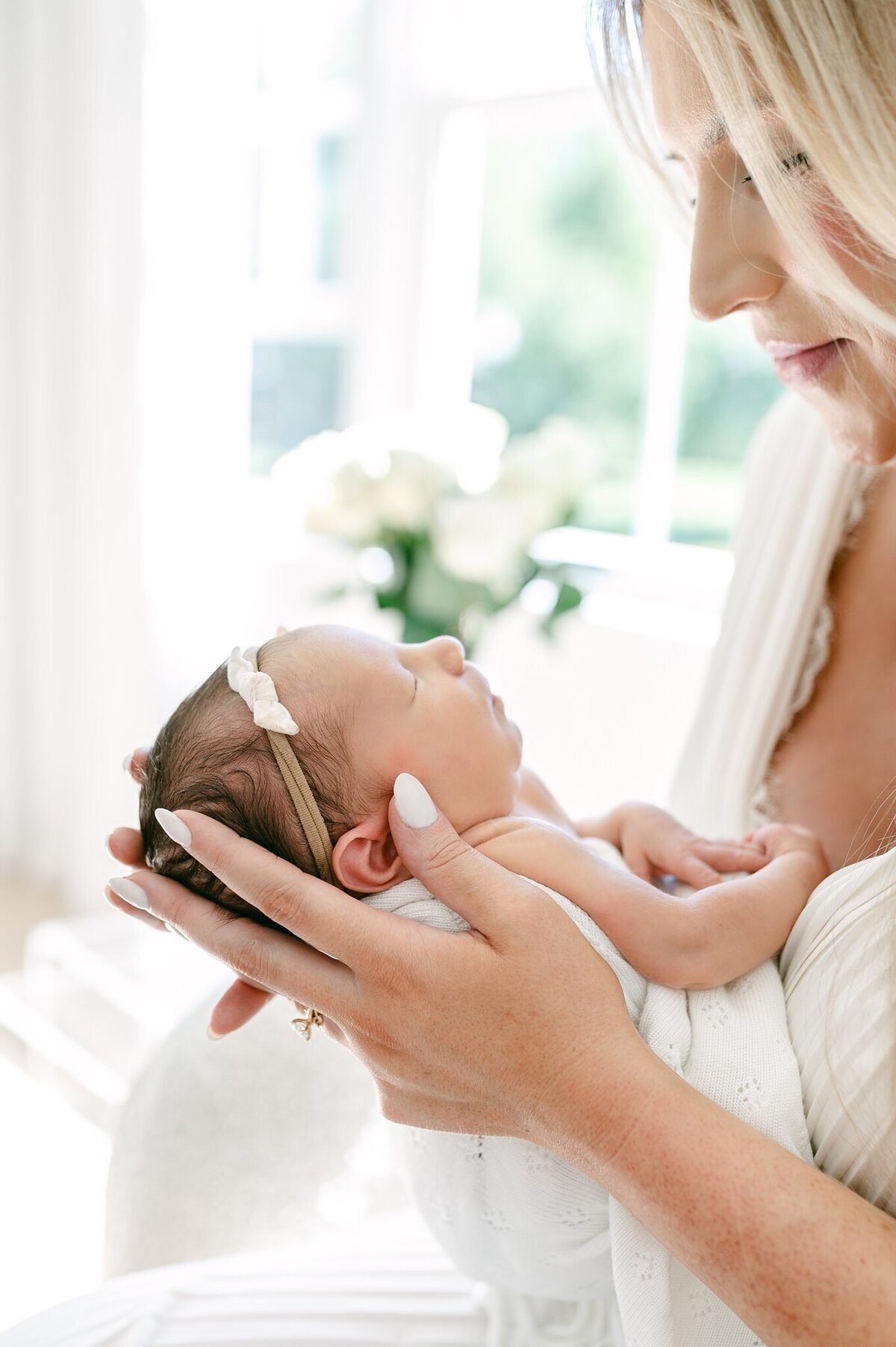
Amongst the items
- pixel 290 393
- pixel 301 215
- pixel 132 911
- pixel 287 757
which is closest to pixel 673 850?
pixel 287 757

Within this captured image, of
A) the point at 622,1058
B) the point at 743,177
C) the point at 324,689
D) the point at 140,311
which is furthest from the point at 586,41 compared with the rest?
the point at 140,311

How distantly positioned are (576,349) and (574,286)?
389mm

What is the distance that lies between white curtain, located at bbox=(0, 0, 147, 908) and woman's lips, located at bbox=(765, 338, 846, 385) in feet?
6.96

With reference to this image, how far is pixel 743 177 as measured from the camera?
3.18ft

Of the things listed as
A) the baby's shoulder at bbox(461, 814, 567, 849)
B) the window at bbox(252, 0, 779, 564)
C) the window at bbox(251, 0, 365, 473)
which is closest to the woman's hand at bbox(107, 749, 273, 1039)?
the baby's shoulder at bbox(461, 814, 567, 849)

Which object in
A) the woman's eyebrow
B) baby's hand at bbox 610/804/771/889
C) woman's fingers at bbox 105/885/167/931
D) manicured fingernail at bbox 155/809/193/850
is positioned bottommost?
woman's fingers at bbox 105/885/167/931

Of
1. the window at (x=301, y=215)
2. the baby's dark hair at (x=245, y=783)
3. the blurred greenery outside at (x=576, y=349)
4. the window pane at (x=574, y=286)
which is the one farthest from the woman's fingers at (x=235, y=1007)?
the window pane at (x=574, y=286)

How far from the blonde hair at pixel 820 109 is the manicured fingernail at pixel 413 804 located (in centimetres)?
51

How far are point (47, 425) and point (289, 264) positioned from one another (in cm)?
82

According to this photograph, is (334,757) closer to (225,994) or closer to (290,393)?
(225,994)

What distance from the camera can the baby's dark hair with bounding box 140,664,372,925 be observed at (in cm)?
98

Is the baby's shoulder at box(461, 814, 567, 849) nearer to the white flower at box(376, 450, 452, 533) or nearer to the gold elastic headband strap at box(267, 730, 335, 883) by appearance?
the gold elastic headband strap at box(267, 730, 335, 883)

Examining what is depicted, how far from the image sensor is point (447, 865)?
2.87 feet

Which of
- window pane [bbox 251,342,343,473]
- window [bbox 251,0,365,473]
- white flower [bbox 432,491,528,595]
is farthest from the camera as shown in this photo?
window pane [bbox 251,342,343,473]
